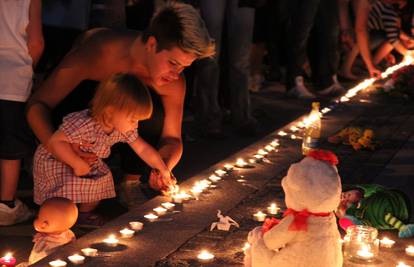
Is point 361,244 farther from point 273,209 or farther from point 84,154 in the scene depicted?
point 84,154

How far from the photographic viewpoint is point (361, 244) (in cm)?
350

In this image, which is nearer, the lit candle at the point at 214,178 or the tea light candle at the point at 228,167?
the lit candle at the point at 214,178

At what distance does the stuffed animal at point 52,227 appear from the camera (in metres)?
3.68

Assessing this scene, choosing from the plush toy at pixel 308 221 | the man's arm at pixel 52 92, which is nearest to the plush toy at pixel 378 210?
the plush toy at pixel 308 221

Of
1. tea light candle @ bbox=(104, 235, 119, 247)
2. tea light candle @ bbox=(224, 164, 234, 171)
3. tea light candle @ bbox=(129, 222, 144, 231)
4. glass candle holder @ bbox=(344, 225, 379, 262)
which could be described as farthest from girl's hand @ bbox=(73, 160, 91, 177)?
glass candle holder @ bbox=(344, 225, 379, 262)

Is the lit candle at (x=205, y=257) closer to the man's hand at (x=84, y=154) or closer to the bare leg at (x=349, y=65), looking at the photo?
the man's hand at (x=84, y=154)

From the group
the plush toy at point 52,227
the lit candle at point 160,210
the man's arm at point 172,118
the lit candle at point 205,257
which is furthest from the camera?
the man's arm at point 172,118

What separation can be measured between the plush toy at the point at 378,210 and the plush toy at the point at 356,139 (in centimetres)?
207

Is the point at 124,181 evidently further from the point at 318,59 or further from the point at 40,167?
the point at 318,59

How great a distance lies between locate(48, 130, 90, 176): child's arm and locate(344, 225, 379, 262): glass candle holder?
141 centimetres

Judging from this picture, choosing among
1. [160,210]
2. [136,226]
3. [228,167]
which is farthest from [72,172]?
[228,167]

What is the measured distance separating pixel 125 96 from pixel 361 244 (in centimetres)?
130

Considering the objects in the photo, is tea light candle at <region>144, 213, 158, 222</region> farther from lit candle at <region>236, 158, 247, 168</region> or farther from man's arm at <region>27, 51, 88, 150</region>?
lit candle at <region>236, 158, 247, 168</region>

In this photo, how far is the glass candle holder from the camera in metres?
3.48
